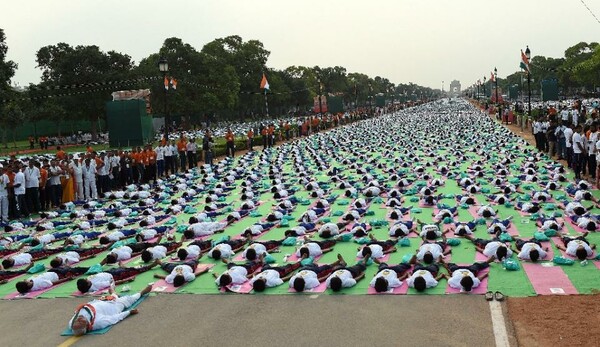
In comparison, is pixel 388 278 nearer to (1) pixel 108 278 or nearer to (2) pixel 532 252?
(2) pixel 532 252

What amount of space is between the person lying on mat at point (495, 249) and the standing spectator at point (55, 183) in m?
13.7

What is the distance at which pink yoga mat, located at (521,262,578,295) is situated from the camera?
28.6 feet

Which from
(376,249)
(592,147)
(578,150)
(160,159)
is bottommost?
(376,249)

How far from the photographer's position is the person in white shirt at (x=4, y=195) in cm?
1678

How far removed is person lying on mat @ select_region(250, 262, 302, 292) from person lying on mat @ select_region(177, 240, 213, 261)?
1930 mm

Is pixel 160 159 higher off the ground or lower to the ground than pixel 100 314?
higher

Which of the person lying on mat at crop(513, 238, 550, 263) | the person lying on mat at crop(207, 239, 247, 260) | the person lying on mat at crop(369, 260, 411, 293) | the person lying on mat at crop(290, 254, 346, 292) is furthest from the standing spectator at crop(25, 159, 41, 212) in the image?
the person lying on mat at crop(513, 238, 550, 263)

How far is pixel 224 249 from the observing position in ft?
38.5

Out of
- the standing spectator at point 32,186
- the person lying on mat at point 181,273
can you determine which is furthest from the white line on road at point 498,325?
the standing spectator at point 32,186

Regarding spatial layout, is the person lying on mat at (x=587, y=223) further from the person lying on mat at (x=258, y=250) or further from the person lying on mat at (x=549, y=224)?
the person lying on mat at (x=258, y=250)

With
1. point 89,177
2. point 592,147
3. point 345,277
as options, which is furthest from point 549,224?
point 89,177

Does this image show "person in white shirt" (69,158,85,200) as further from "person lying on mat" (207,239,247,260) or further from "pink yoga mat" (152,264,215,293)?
"pink yoga mat" (152,264,215,293)

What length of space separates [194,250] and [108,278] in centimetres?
202

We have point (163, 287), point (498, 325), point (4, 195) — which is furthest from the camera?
point (4, 195)
